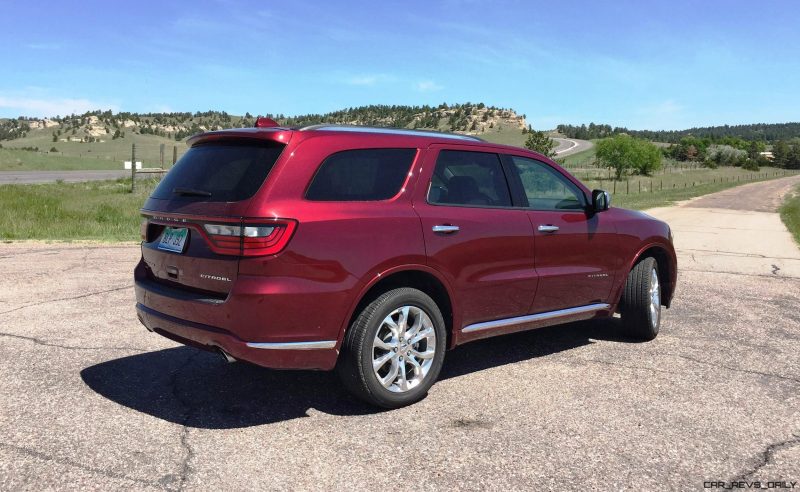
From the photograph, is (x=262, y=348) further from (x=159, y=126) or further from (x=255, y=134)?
(x=159, y=126)

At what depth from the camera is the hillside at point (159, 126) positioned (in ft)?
292

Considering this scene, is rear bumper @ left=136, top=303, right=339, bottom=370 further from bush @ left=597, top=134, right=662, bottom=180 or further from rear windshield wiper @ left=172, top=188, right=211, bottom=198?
bush @ left=597, top=134, right=662, bottom=180

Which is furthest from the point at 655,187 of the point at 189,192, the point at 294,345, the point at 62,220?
the point at 294,345

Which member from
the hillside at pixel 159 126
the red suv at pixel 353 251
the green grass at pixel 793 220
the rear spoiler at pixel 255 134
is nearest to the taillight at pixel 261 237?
the red suv at pixel 353 251

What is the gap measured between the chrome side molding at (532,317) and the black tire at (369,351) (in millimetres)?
589

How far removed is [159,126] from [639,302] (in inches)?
4567

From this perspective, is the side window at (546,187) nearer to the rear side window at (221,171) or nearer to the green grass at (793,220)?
the rear side window at (221,171)

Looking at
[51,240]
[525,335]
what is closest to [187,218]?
[525,335]

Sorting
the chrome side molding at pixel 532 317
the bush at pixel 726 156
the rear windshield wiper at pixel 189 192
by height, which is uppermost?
the bush at pixel 726 156

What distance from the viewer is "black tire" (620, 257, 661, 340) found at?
5793 millimetres

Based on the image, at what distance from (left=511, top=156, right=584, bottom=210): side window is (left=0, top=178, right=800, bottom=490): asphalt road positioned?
126cm

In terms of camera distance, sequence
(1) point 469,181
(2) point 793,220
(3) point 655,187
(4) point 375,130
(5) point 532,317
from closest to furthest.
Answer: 1. (4) point 375,130
2. (1) point 469,181
3. (5) point 532,317
4. (2) point 793,220
5. (3) point 655,187

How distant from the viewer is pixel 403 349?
4.14 meters

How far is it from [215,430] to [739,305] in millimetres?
6412
